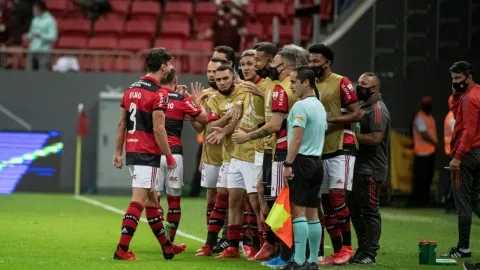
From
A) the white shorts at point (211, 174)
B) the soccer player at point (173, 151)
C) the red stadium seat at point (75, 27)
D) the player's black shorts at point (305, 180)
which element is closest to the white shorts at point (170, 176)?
the soccer player at point (173, 151)

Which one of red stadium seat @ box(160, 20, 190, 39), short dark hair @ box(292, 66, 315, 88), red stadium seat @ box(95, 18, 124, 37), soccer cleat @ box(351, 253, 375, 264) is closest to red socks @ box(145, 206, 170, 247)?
soccer cleat @ box(351, 253, 375, 264)

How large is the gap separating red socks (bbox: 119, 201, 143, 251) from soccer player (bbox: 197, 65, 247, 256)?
1.32 meters

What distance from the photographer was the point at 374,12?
23000 mm

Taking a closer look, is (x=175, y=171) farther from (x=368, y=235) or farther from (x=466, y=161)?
(x=466, y=161)

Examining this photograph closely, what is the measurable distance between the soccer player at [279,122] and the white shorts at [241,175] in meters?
0.50

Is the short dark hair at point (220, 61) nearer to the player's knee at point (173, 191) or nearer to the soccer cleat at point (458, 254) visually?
the player's knee at point (173, 191)

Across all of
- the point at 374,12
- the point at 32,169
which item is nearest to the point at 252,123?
the point at 374,12

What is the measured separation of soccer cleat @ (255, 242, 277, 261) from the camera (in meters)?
12.7

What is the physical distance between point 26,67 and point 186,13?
435 cm

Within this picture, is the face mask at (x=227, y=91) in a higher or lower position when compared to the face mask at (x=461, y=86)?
lower

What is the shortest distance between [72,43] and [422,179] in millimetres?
9029

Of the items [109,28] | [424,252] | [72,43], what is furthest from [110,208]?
[424,252]

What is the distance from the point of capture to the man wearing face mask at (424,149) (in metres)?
23.6

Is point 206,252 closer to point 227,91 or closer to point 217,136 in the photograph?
point 217,136
